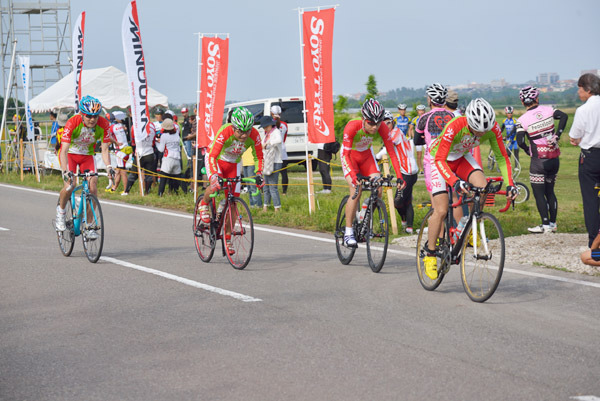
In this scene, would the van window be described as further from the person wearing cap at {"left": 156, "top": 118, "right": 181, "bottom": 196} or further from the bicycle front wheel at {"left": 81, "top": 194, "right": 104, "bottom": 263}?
the bicycle front wheel at {"left": 81, "top": 194, "right": 104, "bottom": 263}

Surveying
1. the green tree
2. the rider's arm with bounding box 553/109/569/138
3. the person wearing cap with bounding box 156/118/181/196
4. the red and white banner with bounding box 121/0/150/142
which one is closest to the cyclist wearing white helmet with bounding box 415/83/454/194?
the rider's arm with bounding box 553/109/569/138

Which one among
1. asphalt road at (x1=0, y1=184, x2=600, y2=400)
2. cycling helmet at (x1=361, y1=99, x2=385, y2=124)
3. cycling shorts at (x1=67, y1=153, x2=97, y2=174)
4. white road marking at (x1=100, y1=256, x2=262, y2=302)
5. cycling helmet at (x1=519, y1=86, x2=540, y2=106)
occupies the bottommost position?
asphalt road at (x1=0, y1=184, x2=600, y2=400)

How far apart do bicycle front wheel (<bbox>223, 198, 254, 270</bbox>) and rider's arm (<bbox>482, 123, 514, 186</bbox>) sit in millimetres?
3206

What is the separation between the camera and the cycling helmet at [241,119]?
368 inches

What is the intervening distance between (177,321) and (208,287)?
5.23ft

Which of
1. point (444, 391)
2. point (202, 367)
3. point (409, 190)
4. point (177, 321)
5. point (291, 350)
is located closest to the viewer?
point (444, 391)

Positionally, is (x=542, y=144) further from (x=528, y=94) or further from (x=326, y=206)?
(x=326, y=206)

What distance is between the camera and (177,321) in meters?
7.00

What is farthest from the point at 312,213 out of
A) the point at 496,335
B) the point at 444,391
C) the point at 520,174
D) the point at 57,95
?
the point at 57,95

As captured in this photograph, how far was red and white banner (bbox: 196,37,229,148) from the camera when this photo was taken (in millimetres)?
17484

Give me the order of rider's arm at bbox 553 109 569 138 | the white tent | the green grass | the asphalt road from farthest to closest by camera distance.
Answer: the white tent → the green grass → rider's arm at bbox 553 109 569 138 → the asphalt road

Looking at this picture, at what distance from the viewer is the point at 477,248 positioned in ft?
24.4

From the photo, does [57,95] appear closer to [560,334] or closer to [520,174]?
[520,174]

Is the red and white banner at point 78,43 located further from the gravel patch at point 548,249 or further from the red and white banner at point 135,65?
the gravel patch at point 548,249
